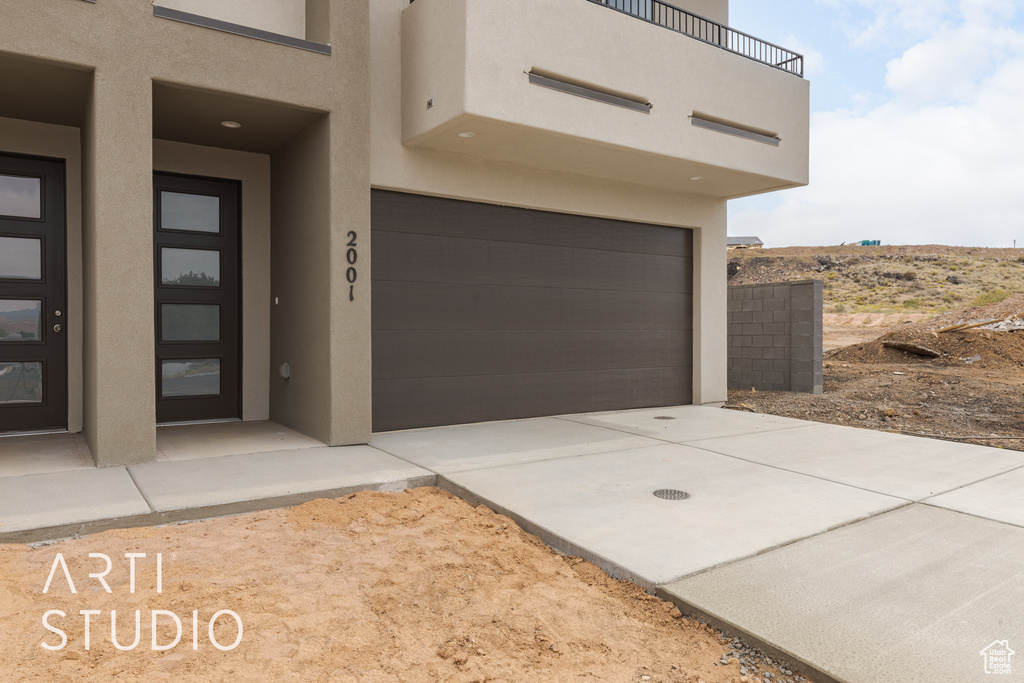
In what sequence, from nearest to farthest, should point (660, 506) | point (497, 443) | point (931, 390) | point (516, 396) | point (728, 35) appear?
point (660, 506), point (497, 443), point (516, 396), point (728, 35), point (931, 390)

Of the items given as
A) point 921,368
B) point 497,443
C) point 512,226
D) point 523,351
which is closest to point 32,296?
point 497,443

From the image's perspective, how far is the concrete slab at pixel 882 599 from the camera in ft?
7.77

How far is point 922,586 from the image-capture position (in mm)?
3006

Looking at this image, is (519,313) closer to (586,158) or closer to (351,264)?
(586,158)

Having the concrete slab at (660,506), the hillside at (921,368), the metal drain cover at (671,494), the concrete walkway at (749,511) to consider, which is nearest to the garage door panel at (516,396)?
the concrete walkway at (749,511)

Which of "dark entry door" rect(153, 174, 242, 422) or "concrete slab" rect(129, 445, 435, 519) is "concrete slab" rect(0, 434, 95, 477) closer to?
"concrete slab" rect(129, 445, 435, 519)

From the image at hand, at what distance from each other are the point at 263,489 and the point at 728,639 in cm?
325

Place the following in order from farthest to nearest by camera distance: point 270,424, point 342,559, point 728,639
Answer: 1. point 270,424
2. point 342,559
3. point 728,639

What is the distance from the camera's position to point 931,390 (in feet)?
35.5

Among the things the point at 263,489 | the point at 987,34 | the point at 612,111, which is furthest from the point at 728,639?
the point at 987,34

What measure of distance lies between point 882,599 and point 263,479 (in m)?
4.01

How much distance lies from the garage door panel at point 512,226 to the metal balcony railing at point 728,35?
8.24ft

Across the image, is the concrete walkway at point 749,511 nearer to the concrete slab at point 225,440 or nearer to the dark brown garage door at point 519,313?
the concrete slab at point 225,440

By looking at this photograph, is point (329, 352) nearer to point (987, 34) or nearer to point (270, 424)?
point (270, 424)
